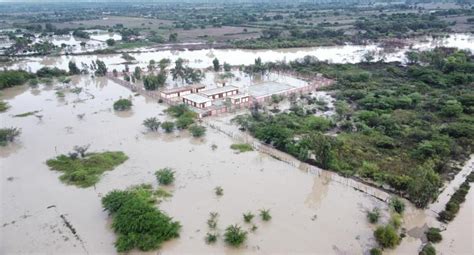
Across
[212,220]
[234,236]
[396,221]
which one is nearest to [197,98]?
[212,220]

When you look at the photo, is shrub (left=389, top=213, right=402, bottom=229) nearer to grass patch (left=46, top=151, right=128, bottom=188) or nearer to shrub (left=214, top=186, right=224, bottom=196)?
shrub (left=214, top=186, right=224, bottom=196)

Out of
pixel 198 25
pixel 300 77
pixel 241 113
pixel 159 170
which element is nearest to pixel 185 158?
pixel 159 170

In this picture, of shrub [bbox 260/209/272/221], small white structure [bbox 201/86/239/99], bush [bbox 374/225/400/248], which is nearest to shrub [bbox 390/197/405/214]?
bush [bbox 374/225/400/248]

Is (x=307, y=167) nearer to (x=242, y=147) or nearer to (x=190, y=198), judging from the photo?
(x=242, y=147)

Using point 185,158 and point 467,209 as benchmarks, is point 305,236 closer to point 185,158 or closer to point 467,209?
point 467,209

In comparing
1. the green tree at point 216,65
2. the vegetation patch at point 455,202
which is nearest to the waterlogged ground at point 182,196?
the vegetation patch at point 455,202

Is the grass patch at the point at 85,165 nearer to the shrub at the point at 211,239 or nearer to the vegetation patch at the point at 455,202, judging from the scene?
the shrub at the point at 211,239
